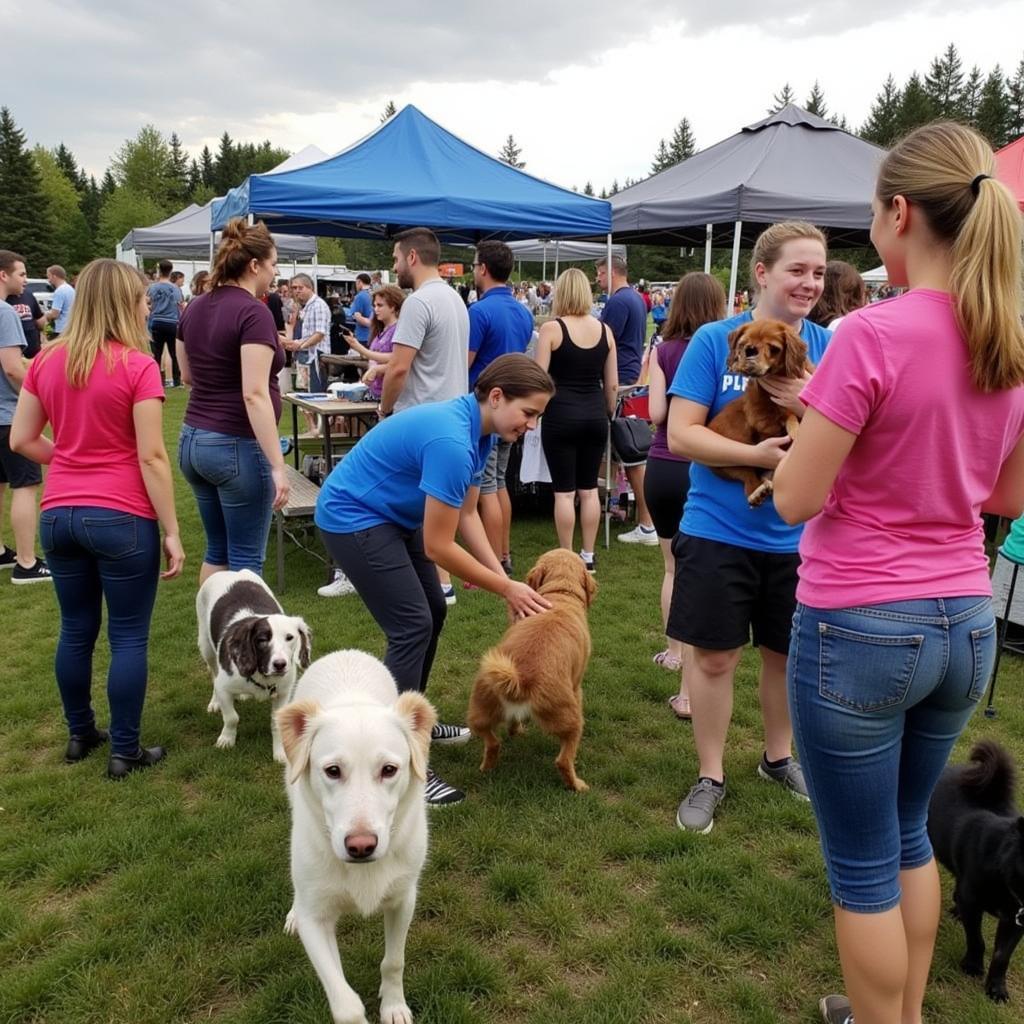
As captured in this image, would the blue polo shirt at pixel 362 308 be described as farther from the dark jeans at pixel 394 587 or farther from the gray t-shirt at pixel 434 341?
the dark jeans at pixel 394 587

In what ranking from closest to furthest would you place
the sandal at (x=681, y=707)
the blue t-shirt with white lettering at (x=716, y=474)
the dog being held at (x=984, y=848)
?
1. the dog being held at (x=984, y=848)
2. the blue t-shirt with white lettering at (x=716, y=474)
3. the sandal at (x=681, y=707)

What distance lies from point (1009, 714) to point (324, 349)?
13.1 m

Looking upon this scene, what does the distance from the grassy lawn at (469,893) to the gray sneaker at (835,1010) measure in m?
0.06

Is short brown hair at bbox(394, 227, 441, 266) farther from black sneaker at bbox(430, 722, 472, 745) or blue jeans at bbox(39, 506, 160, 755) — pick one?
black sneaker at bbox(430, 722, 472, 745)

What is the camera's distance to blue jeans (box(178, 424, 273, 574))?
4270mm

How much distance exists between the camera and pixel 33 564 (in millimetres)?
6484

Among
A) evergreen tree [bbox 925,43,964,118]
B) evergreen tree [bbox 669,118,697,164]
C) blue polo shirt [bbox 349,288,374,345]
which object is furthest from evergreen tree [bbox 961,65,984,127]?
blue polo shirt [bbox 349,288,374,345]

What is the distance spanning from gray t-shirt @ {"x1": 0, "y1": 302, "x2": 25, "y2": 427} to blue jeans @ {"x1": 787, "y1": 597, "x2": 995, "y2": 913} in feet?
20.8

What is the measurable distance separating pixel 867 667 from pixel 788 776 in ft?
7.37

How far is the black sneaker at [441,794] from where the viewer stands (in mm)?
3506

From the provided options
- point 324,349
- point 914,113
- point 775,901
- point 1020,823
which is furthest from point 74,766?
point 914,113

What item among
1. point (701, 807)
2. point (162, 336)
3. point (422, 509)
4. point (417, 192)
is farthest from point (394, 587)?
point (162, 336)

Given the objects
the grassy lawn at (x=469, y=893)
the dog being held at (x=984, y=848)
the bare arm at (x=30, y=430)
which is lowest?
the grassy lawn at (x=469, y=893)

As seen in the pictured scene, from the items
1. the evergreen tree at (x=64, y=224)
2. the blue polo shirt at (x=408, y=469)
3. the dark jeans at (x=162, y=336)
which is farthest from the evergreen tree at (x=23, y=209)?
the blue polo shirt at (x=408, y=469)
